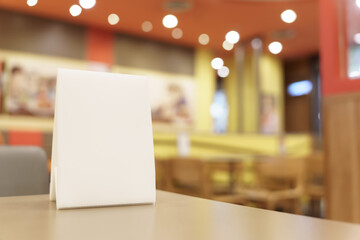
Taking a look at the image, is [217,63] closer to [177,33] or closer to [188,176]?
[177,33]

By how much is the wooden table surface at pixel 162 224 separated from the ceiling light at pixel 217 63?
7.79 meters

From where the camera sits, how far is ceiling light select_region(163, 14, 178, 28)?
6.34 meters

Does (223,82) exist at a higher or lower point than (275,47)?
lower

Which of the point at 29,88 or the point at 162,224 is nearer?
the point at 162,224

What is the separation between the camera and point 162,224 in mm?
616

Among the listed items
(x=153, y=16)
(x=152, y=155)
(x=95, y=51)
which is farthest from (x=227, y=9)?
(x=152, y=155)

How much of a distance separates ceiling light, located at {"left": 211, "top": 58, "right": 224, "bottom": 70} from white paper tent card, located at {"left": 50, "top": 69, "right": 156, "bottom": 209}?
765cm

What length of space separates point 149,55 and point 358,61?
5.59 metres

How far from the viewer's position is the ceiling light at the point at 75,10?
583 cm

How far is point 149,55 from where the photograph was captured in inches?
299

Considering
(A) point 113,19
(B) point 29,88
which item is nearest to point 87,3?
(A) point 113,19

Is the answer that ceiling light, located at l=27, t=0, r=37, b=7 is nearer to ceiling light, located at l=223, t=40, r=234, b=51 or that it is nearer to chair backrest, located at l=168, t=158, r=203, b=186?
chair backrest, located at l=168, t=158, r=203, b=186

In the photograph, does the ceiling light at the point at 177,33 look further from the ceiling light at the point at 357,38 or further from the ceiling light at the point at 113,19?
the ceiling light at the point at 357,38

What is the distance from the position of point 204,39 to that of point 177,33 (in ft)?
2.15
